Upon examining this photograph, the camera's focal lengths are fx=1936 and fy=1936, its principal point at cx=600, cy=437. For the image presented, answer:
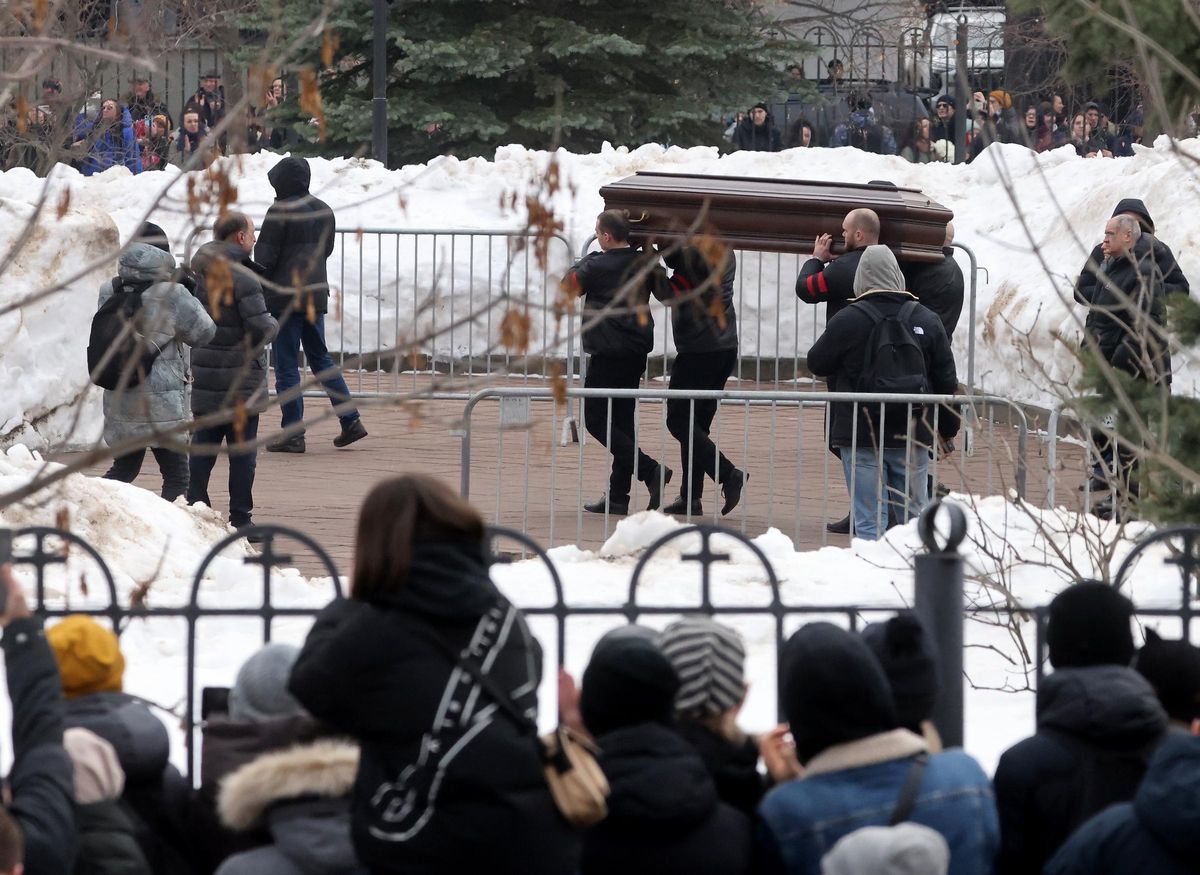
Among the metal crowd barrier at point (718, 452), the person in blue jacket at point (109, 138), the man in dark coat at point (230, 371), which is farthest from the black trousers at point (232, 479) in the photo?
the person in blue jacket at point (109, 138)

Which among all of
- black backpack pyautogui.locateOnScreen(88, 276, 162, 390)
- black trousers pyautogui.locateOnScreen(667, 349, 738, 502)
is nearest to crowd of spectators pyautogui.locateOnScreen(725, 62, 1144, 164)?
black trousers pyautogui.locateOnScreen(667, 349, 738, 502)

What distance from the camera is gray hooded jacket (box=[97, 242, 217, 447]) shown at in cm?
868

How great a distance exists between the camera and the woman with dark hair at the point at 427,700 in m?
3.35

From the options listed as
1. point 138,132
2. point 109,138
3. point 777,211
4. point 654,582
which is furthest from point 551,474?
point 109,138

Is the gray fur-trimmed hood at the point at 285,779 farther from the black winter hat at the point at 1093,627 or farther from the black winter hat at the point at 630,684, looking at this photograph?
the black winter hat at the point at 1093,627

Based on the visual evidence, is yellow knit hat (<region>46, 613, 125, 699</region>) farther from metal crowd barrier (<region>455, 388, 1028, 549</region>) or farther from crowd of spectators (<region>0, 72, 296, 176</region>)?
crowd of spectators (<region>0, 72, 296, 176</region>)

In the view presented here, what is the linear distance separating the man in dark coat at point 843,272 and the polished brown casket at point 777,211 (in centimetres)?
61

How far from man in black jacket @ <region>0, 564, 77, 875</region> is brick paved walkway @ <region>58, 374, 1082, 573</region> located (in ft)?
16.9

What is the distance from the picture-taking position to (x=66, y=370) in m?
11.8

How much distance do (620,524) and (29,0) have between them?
3.97 meters

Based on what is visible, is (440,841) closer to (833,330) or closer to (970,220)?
(833,330)

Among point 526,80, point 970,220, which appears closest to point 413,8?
point 526,80

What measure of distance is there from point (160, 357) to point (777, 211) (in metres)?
3.64

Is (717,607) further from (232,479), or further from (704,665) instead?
(232,479)
